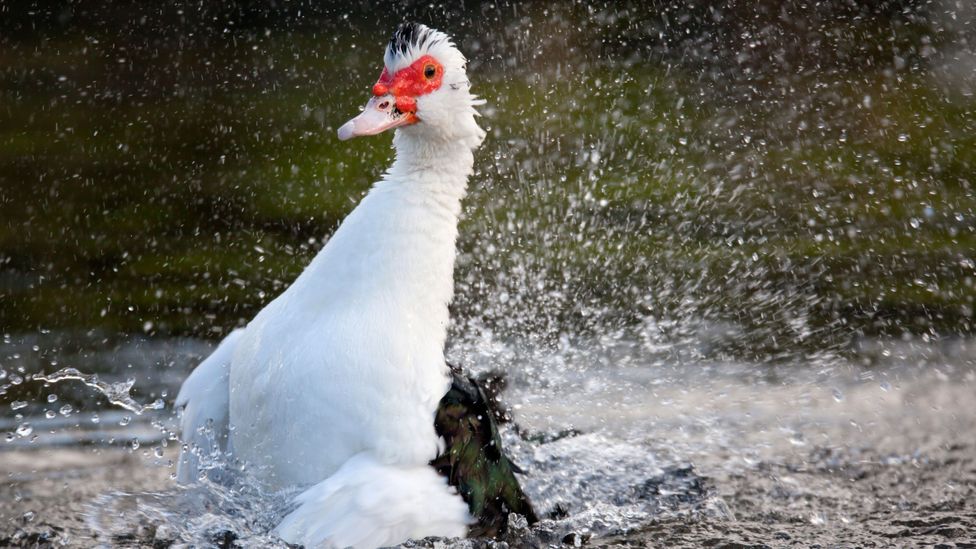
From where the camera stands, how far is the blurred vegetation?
6559mm

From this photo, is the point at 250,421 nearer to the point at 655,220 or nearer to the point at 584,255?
the point at 584,255

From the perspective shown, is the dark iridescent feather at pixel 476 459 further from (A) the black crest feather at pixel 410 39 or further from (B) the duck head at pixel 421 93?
(A) the black crest feather at pixel 410 39

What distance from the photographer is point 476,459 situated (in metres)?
3.98

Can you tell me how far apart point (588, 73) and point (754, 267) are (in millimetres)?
3133

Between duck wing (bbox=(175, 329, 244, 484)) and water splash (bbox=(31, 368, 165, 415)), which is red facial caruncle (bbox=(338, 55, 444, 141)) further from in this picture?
water splash (bbox=(31, 368, 165, 415))

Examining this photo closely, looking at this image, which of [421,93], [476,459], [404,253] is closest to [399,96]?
[421,93]

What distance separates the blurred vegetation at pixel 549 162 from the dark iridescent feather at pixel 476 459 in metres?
2.00

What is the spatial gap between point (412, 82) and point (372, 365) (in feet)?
2.89

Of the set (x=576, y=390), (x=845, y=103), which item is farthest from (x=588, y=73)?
(x=576, y=390)

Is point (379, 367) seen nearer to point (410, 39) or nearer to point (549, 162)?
point (410, 39)

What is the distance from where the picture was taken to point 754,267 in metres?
6.85

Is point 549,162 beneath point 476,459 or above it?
above

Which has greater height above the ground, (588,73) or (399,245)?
(588,73)

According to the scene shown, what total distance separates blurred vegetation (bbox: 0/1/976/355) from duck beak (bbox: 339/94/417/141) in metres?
2.27
